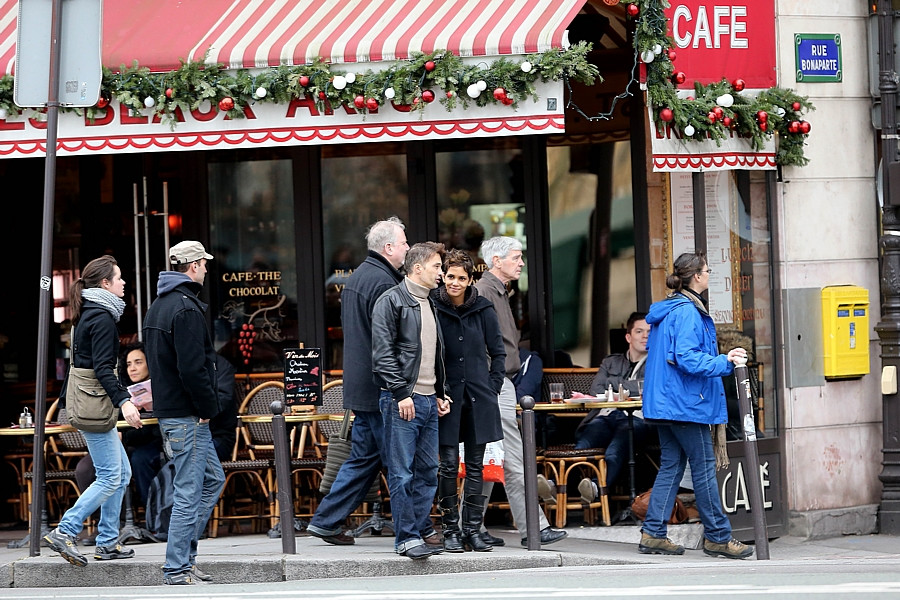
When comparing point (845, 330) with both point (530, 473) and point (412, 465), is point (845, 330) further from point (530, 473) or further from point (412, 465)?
point (412, 465)

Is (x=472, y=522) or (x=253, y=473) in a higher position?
(x=253, y=473)

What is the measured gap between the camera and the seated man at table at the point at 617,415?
35.1 ft

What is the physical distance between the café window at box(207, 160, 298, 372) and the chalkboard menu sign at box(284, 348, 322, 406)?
66.6 inches

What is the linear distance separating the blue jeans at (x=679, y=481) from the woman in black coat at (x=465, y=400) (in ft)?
3.92

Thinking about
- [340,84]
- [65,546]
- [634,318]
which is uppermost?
[340,84]

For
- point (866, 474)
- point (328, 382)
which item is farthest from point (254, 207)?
point (866, 474)

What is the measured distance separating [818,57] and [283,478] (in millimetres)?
5441

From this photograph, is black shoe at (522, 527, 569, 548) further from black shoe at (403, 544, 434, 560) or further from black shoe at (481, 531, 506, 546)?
black shoe at (403, 544, 434, 560)

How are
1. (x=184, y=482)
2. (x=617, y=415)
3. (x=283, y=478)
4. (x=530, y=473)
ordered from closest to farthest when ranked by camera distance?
(x=184, y=482)
(x=283, y=478)
(x=530, y=473)
(x=617, y=415)

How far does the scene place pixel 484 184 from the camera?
12.1 m

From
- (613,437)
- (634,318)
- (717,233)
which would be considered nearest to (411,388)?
(613,437)

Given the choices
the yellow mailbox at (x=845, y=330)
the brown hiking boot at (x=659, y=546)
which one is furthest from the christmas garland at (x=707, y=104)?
the brown hiking boot at (x=659, y=546)

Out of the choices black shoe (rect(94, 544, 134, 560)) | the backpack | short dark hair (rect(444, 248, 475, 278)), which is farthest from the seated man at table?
black shoe (rect(94, 544, 134, 560))

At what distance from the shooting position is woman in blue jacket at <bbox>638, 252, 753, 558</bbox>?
9227mm
